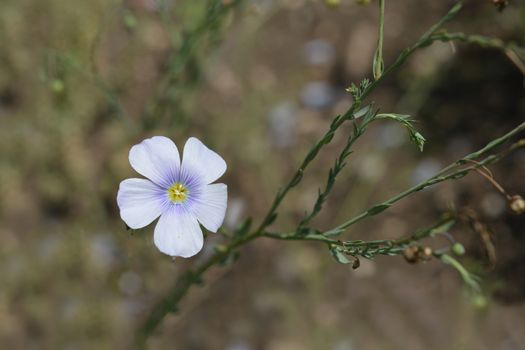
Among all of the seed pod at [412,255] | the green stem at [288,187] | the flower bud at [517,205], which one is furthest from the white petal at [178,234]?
the flower bud at [517,205]

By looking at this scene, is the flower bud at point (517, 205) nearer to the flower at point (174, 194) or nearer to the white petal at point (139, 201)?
the flower at point (174, 194)

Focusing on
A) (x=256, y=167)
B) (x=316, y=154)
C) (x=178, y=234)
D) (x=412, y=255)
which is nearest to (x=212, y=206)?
(x=178, y=234)

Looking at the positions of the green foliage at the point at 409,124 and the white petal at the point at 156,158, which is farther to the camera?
the white petal at the point at 156,158

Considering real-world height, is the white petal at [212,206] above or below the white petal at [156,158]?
below

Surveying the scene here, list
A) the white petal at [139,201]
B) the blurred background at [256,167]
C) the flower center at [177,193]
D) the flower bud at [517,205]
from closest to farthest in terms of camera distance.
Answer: the flower bud at [517,205] → the white petal at [139,201] → the flower center at [177,193] → the blurred background at [256,167]

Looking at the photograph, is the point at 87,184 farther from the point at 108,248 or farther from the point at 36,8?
the point at 36,8

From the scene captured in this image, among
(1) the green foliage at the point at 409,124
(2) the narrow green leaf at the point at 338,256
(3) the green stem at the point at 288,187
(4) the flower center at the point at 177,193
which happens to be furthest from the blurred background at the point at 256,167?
(1) the green foliage at the point at 409,124

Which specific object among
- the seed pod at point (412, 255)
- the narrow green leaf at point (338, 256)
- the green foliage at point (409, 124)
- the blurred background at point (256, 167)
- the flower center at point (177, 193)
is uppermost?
the blurred background at point (256, 167)

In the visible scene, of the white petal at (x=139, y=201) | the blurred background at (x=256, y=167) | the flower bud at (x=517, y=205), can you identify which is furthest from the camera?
the blurred background at (x=256, y=167)
